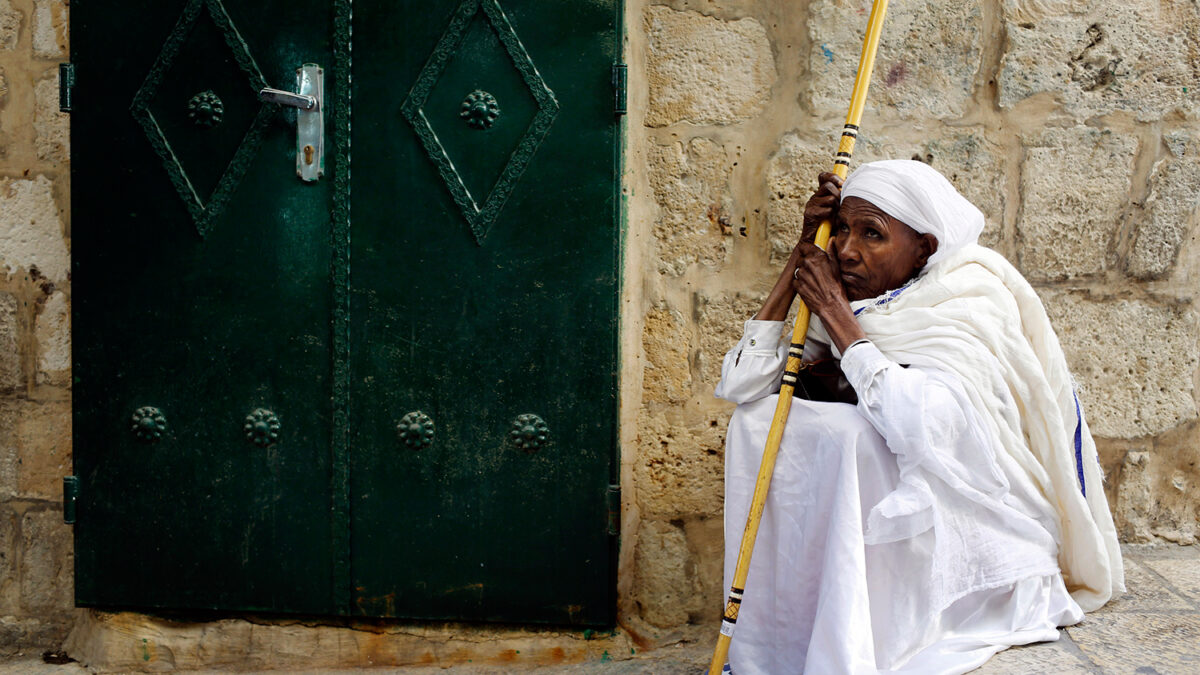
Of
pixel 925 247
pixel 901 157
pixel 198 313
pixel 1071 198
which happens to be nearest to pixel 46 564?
pixel 198 313

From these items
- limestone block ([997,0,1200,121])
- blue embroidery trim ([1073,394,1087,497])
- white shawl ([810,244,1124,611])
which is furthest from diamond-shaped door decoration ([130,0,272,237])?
blue embroidery trim ([1073,394,1087,497])

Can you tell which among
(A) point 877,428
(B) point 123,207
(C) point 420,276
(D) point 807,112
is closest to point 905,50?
(D) point 807,112

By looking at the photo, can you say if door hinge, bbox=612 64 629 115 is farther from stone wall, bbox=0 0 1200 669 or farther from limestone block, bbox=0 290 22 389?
limestone block, bbox=0 290 22 389

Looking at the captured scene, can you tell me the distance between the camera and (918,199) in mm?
2109

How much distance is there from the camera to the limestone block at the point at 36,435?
2.84 m

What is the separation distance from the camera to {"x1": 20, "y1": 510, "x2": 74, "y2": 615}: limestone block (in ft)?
9.46

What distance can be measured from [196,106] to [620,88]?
3.96 feet

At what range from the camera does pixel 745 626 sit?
2184mm

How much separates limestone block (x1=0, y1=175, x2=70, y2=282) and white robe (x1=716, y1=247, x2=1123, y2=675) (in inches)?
83.9

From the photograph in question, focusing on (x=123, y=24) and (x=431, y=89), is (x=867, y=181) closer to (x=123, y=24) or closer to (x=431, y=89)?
(x=431, y=89)

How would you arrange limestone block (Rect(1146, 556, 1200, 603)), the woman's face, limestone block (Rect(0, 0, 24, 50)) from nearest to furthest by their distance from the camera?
the woman's face
limestone block (Rect(1146, 556, 1200, 603))
limestone block (Rect(0, 0, 24, 50))

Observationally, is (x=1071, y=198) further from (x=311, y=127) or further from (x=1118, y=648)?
(x=311, y=127)

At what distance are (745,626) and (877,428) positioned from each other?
0.60 m

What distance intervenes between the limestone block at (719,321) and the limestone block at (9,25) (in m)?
2.25
